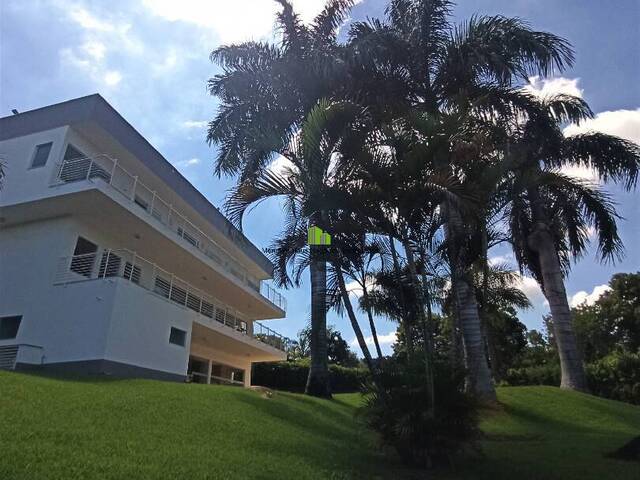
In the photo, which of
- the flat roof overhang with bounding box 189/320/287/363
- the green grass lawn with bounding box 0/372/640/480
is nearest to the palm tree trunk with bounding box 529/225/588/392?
the green grass lawn with bounding box 0/372/640/480

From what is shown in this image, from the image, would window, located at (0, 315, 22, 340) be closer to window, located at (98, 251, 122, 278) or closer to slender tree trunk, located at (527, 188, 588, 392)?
window, located at (98, 251, 122, 278)

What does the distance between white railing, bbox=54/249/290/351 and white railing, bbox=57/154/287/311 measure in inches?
68.9

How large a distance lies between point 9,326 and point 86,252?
3.20 metres

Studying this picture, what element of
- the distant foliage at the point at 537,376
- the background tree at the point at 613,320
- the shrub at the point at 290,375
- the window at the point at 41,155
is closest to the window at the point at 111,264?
the window at the point at 41,155

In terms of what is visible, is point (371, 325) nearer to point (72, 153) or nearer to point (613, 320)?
point (72, 153)

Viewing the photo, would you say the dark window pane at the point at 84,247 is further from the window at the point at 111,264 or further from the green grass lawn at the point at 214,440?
the green grass lawn at the point at 214,440

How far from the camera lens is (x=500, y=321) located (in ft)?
80.2

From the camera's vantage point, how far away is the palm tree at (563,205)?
15.6 m

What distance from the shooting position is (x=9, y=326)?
50.6 ft

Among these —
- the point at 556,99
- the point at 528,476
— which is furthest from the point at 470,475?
the point at 556,99

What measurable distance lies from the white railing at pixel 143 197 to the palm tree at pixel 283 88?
11.9 ft

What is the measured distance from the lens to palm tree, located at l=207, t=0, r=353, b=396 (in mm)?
14610

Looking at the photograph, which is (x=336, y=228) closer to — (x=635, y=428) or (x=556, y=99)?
(x=635, y=428)

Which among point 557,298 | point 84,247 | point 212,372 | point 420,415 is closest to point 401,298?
point 420,415
